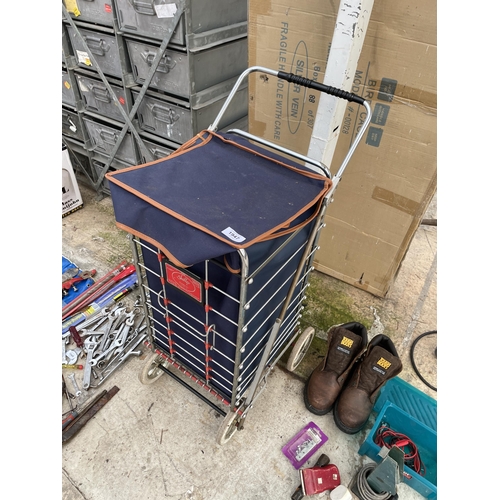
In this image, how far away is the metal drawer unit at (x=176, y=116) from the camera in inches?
102

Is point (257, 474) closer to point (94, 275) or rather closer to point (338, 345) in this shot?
point (338, 345)

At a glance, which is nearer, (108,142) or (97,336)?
(97,336)

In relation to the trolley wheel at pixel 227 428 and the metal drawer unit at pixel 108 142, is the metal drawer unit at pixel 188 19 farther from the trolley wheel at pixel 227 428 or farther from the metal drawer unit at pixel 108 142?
the trolley wheel at pixel 227 428

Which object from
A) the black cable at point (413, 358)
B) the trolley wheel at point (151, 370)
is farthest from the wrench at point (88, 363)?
the black cable at point (413, 358)

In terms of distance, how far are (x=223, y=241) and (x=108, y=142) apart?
257cm

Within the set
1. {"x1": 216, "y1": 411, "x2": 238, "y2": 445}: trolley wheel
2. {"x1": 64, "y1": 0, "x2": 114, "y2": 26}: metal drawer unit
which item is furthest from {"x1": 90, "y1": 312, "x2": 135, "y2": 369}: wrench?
{"x1": 64, "y1": 0, "x2": 114, "y2": 26}: metal drawer unit

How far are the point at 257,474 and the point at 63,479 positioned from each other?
3.19 ft

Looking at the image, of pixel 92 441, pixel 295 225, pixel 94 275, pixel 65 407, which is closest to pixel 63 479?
pixel 92 441

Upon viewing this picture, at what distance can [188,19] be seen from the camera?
2158 millimetres

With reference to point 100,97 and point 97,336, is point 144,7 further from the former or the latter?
point 97,336

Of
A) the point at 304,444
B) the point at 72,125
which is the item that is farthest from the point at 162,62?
the point at 304,444

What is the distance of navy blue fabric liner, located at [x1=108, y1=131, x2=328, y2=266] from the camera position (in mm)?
1155

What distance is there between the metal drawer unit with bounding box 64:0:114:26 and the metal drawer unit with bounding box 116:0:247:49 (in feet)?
0.28

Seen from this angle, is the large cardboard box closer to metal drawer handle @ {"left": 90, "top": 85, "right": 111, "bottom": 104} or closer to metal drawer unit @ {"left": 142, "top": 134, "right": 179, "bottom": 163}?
metal drawer unit @ {"left": 142, "top": 134, "right": 179, "bottom": 163}
